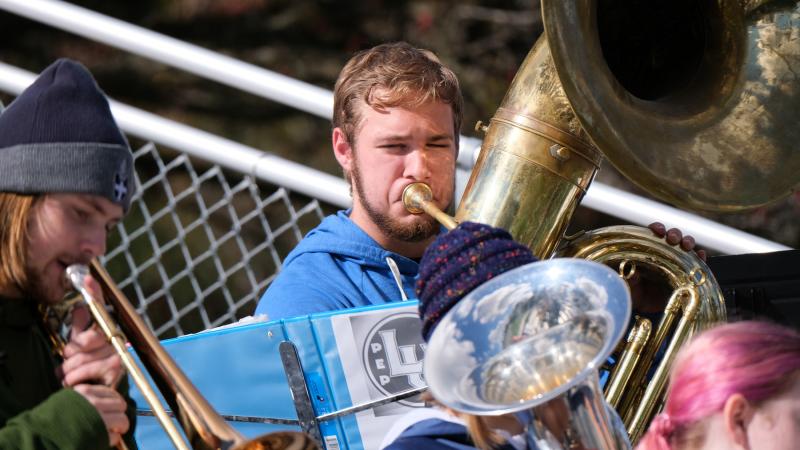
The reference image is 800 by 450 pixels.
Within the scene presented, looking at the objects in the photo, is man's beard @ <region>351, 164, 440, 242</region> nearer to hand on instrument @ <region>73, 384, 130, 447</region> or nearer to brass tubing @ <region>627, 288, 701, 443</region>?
brass tubing @ <region>627, 288, 701, 443</region>

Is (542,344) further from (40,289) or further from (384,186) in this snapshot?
(384,186)

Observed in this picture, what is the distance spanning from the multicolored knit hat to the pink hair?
1.00ft

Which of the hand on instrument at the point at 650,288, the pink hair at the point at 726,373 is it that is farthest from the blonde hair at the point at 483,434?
the hand on instrument at the point at 650,288

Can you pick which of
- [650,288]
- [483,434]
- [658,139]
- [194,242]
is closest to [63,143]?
[483,434]

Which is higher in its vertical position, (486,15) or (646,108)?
(486,15)

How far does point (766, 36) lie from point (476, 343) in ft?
4.31

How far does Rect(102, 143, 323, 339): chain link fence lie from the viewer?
4188 mm

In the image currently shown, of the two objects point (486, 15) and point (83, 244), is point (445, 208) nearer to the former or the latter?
point (83, 244)

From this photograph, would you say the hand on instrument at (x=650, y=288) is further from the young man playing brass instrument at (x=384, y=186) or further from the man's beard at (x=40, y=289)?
the man's beard at (x=40, y=289)

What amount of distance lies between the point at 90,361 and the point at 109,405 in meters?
0.08

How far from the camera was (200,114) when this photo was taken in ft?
20.0

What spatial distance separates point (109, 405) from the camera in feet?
6.35

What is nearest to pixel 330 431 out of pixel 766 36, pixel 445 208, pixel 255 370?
pixel 255 370

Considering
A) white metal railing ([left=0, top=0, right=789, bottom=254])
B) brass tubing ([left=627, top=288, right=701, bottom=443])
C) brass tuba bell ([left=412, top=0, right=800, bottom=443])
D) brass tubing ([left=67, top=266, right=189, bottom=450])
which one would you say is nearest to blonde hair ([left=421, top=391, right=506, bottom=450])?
brass tubing ([left=67, top=266, right=189, bottom=450])
